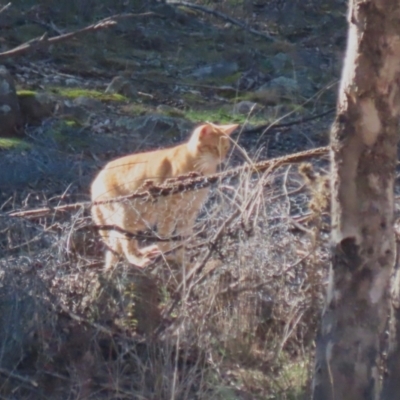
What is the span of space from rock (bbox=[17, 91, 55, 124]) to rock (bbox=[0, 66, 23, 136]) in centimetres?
16

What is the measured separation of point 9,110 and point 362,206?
6.66 metres

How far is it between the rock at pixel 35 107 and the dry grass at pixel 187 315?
5.22m

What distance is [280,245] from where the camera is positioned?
4.63 meters

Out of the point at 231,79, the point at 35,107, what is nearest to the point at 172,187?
the point at 35,107

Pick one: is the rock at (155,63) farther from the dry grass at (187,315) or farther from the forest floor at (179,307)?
the dry grass at (187,315)

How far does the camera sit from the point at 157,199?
5266 millimetres

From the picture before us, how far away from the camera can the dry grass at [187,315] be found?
176 inches

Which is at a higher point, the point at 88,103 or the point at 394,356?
the point at 88,103

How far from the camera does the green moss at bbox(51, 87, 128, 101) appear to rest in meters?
10.8

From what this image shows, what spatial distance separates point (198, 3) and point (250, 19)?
1087mm

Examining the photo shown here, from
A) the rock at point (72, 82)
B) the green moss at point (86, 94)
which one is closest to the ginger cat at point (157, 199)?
the green moss at point (86, 94)

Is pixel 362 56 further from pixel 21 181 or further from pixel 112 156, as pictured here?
pixel 112 156

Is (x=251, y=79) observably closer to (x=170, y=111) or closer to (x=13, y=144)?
(x=170, y=111)

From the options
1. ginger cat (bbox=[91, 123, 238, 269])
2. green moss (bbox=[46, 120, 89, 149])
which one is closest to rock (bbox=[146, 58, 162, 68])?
green moss (bbox=[46, 120, 89, 149])
